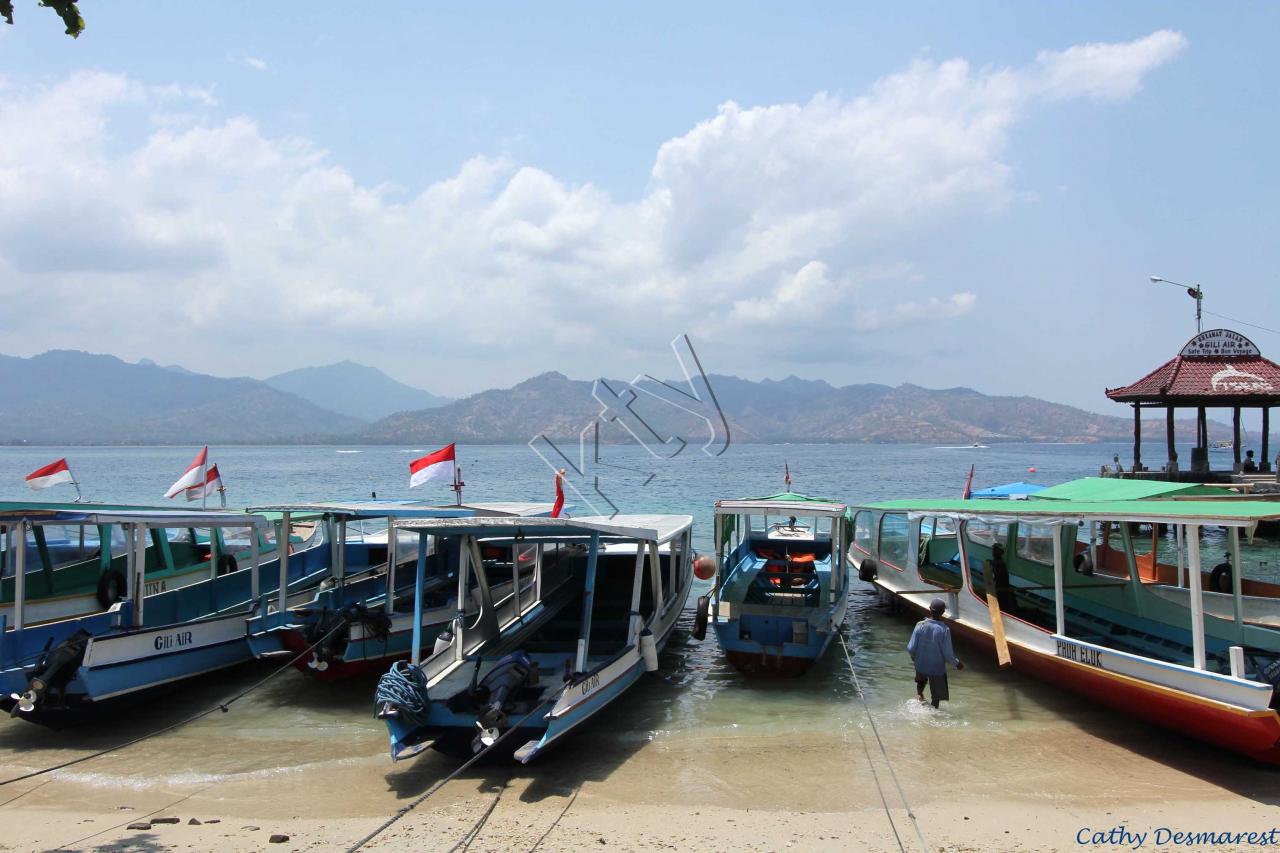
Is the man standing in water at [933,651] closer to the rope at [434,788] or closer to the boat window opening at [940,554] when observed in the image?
the rope at [434,788]

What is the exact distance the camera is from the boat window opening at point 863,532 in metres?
22.2

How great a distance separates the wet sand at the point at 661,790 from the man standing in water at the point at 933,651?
48 centimetres

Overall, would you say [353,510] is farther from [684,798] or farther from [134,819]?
[684,798]

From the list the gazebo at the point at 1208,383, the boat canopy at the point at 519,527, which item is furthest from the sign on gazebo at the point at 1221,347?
the boat canopy at the point at 519,527

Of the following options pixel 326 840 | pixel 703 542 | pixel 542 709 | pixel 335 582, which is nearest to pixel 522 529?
pixel 542 709

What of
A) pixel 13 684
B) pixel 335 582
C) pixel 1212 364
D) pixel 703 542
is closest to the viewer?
pixel 13 684

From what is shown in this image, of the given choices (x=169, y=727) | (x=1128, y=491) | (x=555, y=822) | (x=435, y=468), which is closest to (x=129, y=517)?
(x=169, y=727)

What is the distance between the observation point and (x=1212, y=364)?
3100cm

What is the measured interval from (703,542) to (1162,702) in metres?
23.3

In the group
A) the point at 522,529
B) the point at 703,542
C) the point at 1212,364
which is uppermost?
the point at 1212,364

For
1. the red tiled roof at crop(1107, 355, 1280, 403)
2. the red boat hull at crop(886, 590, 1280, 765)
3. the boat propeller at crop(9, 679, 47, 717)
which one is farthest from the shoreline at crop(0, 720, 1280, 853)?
the red tiled roof at crop(1107, 355, 1280, 403)

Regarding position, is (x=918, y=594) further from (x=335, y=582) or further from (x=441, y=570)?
(x=335, y=582)

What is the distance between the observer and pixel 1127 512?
10617 millimetres

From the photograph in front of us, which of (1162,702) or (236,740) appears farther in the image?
(236,740)
